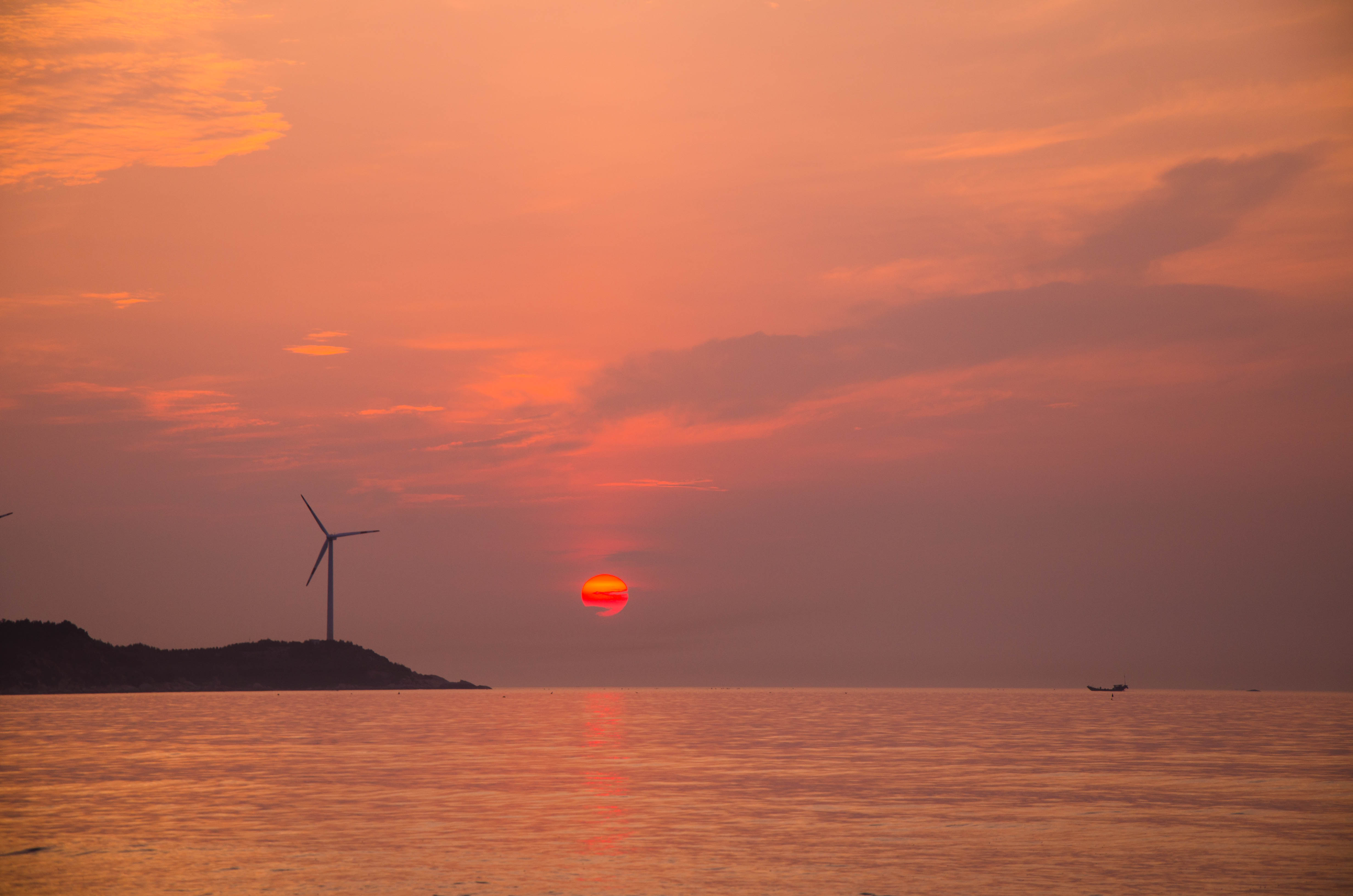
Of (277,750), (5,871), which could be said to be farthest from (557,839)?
(277,750)

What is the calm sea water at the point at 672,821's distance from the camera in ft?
151

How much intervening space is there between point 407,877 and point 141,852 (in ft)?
43.4

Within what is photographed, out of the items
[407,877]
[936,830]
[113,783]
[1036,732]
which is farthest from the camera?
[1036,732]

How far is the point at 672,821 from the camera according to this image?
206 ft

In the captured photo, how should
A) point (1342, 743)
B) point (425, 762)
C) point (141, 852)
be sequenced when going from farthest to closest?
point (1342, 743) → point (425, 762) → point (141, 852)

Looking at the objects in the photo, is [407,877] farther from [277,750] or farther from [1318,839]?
[277,750]

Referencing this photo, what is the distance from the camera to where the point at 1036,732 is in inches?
6545

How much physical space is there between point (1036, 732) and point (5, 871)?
142 metres

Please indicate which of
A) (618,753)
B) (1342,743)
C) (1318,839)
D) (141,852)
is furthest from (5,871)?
(1342,743)

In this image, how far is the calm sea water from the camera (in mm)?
46062

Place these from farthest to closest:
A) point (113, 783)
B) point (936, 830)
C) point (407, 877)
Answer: point (113, 783) → point (936, 830) → point (407, 877)

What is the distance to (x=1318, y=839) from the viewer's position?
2249 inches

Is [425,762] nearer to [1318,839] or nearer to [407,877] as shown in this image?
[407,877]

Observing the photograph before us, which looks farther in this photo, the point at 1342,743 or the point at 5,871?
the point at 1342,743
